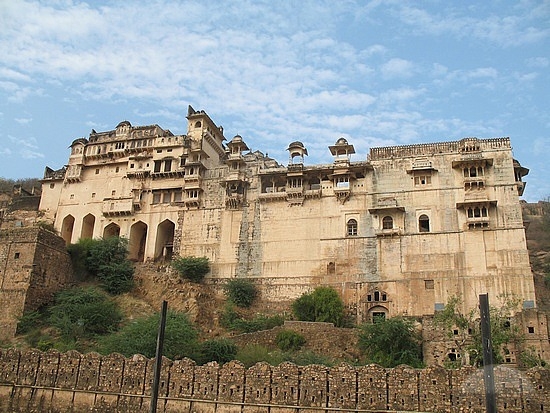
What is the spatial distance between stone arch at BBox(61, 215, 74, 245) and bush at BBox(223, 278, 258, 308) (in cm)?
1500

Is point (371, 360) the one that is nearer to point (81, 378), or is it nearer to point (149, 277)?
point (81, 378)

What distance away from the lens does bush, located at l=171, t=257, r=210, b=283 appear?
43.4 meters

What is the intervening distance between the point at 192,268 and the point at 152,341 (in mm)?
15695

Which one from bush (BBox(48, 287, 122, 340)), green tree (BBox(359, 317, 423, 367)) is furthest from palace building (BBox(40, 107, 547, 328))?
bush (BBox(48, 287, 122, 340))

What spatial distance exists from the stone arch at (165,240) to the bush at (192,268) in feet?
11.8

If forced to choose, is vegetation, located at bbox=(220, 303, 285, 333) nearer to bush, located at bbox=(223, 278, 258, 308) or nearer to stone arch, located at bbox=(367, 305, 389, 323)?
bush, located at bbox=(223, 278, 258, 308)

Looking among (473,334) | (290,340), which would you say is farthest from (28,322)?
(473,334)

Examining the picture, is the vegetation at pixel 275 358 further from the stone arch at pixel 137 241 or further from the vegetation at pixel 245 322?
the stone arch at pixel 137 241

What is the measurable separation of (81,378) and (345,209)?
80.2 ft

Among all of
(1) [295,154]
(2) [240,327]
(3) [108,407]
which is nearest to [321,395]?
(3) [108,407]

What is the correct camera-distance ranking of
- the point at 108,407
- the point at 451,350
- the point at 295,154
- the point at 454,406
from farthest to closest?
the point at 295,154 → the point at 451,350 → the point at 108,407 → the point at 454,406

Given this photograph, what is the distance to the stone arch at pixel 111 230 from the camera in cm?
4878

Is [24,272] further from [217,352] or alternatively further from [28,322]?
[217,352]

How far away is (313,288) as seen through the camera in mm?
41812
